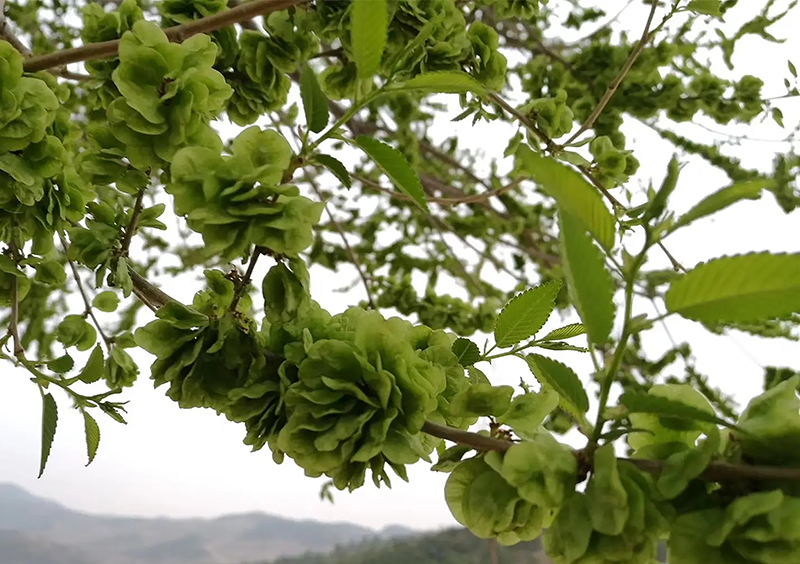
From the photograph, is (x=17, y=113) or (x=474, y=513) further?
(x=17, y=113)

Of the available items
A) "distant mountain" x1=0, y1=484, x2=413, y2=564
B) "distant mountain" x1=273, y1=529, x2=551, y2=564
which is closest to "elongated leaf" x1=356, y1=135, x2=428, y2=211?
"distant mountain" x1=273, y1=529, x2=551, y2=564

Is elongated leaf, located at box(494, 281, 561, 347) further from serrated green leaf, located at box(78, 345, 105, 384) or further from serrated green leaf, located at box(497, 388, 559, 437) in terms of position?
serrated green leaf, located at box(78, 345, 105, 384)

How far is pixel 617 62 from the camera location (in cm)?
92

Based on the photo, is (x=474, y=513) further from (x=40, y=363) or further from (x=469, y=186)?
(x=469, y=186)

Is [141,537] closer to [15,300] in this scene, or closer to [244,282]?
[15,300]

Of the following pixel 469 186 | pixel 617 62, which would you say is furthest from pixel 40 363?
pixel 469 186

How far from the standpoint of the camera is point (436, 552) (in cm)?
154

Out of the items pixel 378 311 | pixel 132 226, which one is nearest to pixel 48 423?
pixel 132 226

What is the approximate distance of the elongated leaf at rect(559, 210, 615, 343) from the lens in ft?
0.72

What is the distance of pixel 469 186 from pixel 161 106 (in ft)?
3.91

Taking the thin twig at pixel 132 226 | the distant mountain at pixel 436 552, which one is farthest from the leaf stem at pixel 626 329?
the distant mountain at pixel 436 552

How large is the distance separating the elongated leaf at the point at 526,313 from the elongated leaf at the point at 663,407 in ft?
0.39

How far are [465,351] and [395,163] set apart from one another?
0.39 ft

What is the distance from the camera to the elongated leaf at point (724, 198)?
205 mm
